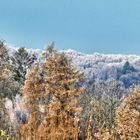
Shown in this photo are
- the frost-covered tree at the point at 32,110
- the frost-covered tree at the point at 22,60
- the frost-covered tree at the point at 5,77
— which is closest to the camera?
the frost-covered tree at the point at 32,110

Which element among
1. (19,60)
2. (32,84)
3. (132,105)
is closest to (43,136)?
(32,84)

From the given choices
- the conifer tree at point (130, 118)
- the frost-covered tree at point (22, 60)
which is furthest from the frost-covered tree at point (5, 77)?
the frost-covered tree at point (22, 60)

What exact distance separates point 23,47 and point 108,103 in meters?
34.9

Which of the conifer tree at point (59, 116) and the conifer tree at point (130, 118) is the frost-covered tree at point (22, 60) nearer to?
the conifer tree at point (130, 118)

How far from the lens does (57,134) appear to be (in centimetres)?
1772

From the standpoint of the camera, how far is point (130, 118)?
41156mm

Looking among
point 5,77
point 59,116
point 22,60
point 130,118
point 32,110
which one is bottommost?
point 59,116

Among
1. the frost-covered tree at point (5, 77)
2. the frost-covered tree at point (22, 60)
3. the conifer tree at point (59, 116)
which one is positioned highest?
the frost-covered tree at point (22, 60)

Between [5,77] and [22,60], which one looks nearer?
[5,77]

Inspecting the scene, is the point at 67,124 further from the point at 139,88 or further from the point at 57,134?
→ the point at 139,88

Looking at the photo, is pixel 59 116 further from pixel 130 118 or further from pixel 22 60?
pixel 22 60

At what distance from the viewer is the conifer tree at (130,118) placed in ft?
127

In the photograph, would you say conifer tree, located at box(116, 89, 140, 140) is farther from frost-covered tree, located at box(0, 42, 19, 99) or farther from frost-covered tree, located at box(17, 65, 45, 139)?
frost-covered tree, located at box(0, 42, 19, 99)

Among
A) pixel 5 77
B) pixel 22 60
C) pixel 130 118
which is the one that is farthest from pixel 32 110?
pixel 22 60
